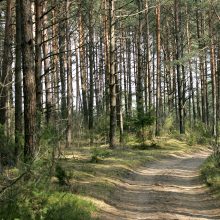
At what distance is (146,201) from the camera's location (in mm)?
10648

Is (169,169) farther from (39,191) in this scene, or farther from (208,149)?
(208,149)

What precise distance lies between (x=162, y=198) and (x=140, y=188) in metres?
1.73

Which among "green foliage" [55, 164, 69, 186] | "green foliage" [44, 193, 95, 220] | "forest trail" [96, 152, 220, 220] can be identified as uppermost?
"green foliage" [55, 164, 69, 186]

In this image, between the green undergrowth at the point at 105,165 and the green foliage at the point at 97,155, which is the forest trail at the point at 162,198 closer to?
the green undergrowth at the point at 105,165

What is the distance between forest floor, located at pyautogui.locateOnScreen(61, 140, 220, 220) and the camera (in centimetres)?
943

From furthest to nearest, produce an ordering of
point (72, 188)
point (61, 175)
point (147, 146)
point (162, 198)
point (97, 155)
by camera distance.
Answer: point (147, 146) < point (97, 155) < point (162, 198) < point (72, 188) < point (61, 175)

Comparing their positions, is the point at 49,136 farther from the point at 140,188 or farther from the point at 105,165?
the point at 105,165

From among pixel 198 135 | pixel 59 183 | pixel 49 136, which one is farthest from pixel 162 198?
pixel 198 135

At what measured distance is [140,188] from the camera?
12.6 m

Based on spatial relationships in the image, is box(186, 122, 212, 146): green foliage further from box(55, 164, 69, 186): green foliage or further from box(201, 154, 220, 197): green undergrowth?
box(55, 164, 69, 186): green foliage

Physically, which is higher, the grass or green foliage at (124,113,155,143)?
green foliage at (124,113,155,143)

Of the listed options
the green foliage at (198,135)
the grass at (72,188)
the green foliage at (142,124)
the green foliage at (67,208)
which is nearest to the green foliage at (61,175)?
the grass at (72,188)

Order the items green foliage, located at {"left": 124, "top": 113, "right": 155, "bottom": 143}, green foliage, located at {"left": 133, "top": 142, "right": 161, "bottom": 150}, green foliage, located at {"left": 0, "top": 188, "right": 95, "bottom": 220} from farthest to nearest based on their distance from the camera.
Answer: green foliage, located at {"left": 124, "top": 113, "right": 155, "bottom": 143} < green foliage, located at {"left": 133, "top": 142, "right": 161, "bottom": 150} < green foliage, located at {"left": 0, "top": 188, "right": 95, "bottom": 220}

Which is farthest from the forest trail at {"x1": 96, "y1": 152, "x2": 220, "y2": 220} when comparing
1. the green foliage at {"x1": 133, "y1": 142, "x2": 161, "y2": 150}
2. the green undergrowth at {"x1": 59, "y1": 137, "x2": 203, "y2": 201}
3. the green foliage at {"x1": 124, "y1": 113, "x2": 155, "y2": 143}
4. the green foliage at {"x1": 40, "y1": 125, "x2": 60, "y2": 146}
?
the green foliage at {"x1": 124, "y1": 113, "x2": 155, "y2": 143}
